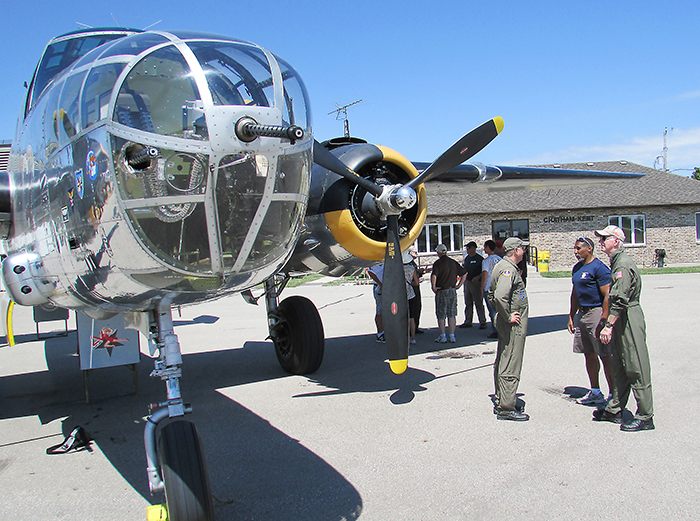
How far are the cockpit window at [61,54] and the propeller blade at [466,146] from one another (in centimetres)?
374

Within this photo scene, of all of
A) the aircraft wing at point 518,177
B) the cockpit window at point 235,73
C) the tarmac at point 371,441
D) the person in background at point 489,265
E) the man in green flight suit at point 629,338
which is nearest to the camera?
the cockpit window at point 235,73

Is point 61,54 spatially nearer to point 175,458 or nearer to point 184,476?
point 175,458

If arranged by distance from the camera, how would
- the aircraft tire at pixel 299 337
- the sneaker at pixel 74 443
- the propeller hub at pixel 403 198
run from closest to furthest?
1. the sneaker at pixel 74 443
2. the propeller hub at pixel 403 198
3. the aircraft tire at pixel 299 337

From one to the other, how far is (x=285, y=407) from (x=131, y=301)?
105 inches

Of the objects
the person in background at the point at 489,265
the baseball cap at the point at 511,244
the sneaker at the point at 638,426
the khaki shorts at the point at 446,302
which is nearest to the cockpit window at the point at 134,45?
the baseball cap at the point at 511,244

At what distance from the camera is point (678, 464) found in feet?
13.1

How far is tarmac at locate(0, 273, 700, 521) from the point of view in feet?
11.9

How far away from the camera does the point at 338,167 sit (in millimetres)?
5172

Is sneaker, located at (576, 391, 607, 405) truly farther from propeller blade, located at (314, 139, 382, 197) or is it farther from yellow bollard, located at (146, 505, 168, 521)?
yellow bollard, located at (146, 505, 168, 521)

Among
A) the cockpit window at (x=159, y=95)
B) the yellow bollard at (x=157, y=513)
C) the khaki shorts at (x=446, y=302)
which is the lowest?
the yellow bollard at (x=157, y=513)

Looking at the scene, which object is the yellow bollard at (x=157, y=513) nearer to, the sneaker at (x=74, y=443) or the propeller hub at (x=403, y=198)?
the sneaker at (x=74, y=443)

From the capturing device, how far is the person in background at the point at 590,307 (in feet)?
17.4

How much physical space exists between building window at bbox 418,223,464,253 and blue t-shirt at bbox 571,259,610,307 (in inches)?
851

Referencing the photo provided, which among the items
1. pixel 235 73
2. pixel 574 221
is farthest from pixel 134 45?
pixel 574 221
